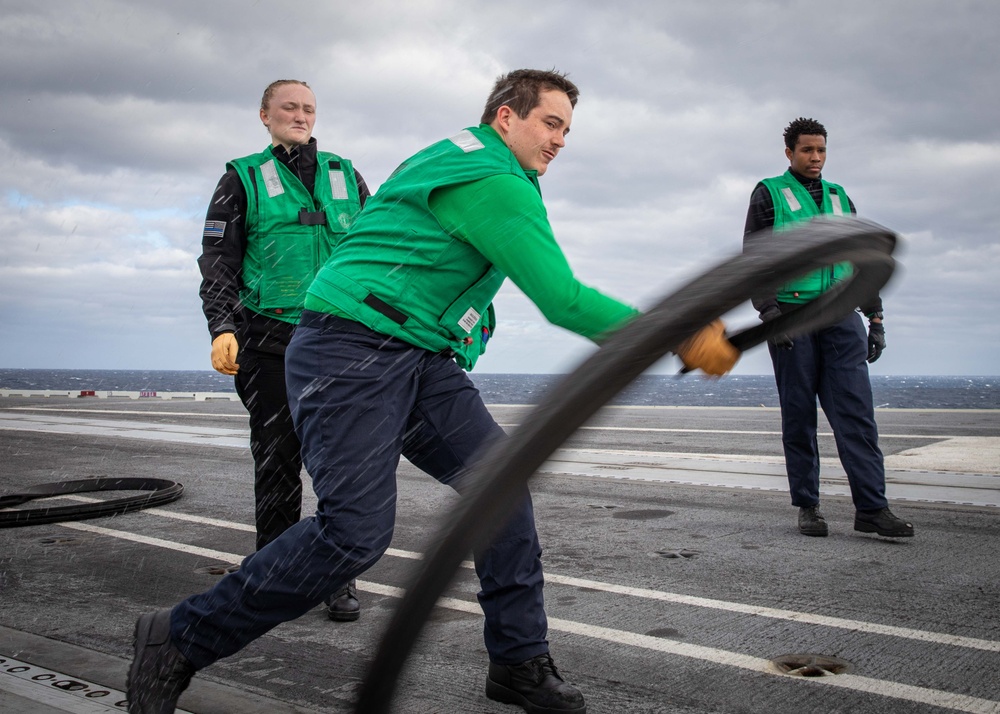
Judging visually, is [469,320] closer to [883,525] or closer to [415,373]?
[415,373]

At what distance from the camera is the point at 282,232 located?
371 centimetres

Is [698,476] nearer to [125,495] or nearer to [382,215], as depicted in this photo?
[125,495]

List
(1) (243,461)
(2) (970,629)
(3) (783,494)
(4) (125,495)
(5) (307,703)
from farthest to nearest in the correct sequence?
1. (1) (243,461)
2. (4) (125,495)
3. (3) (783,494)
4. (2) (970,629)
5. (5) (307,703)

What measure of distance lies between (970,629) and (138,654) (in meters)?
2.85

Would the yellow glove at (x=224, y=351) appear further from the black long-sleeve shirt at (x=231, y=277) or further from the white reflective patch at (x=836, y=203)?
the white reflective patch at (x=836, y=203)

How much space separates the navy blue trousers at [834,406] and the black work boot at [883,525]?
0.13 feet

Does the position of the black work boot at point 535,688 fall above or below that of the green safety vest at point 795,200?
below

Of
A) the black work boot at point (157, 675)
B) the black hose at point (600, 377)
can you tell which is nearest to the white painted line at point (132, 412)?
the black work boot at point (157, 675)

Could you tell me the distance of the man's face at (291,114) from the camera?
3.76 meters

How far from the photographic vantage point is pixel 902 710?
2.54 m

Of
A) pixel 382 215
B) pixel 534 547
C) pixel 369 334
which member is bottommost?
pixel 534 547

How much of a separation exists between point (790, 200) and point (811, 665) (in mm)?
2914

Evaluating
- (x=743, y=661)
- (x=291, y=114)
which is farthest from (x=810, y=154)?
(x=743, y=661)

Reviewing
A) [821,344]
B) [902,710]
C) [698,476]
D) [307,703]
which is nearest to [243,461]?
[698,476]
